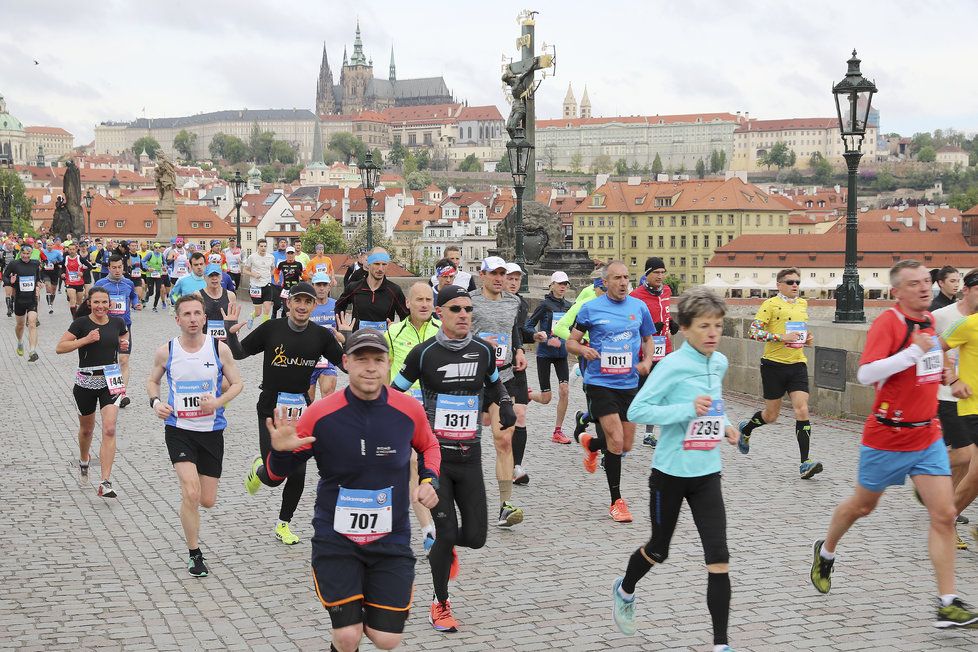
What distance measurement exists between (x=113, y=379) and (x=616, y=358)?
3930 mm

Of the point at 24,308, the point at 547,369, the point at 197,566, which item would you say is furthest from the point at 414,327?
the point at 24,308

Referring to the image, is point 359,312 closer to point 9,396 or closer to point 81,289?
point 9,396

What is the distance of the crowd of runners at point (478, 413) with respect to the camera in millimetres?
4281

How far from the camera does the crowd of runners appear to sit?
4.28 meters

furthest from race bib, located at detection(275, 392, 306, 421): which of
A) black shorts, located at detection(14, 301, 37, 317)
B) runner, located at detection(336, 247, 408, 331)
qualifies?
black shorts, located at detection(14, 301, 37, 317)

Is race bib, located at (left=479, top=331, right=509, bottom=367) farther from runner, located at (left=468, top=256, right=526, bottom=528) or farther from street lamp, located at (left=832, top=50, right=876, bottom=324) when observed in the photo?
street lamp, located at (left=832, top=50, right=876, bottom=324)

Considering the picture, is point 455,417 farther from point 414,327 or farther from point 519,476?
point 519,476

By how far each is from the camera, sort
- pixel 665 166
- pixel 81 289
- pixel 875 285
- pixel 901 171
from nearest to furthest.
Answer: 1. pixel 81 289
2. pixel 875 285
3. pixel 901 171
4. pixel 665 166

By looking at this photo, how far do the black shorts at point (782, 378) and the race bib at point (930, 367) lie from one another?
3.55m

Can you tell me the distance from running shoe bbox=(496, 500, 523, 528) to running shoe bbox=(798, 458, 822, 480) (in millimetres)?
2551

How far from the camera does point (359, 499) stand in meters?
4.26

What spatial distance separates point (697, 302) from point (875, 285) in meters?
81.7

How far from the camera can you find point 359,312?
33.1ft

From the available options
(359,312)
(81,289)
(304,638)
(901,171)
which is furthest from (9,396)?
(901,171)
